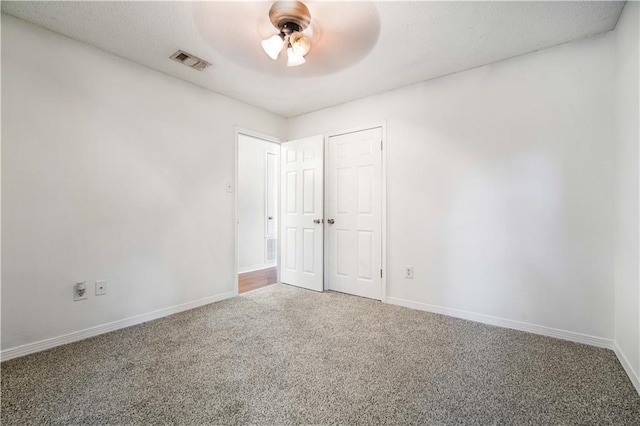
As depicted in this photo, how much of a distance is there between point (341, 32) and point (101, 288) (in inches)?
110

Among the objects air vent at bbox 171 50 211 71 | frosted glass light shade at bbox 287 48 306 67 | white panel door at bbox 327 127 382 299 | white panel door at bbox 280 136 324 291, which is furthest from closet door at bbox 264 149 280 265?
frosted glass light shade at bbox 287 48 306 67

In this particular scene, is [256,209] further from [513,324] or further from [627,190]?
[627,190]

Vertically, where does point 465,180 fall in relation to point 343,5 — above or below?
below

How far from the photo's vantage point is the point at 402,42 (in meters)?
2.23

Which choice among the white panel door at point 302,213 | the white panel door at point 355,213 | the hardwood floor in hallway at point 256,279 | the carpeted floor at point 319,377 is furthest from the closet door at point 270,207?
the carpeted floor at point 319,377

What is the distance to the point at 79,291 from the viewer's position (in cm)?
224

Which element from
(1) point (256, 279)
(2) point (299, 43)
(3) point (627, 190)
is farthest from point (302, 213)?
(3) point (627, 190)

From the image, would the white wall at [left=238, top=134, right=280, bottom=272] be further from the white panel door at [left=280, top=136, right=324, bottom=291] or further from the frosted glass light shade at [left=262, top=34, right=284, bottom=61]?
the frosted glass light shade at [left=262, top=34, right=284, bottom=61]

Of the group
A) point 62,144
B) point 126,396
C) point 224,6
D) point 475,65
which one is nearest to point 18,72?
point 62,144

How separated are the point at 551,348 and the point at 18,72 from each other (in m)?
4.29

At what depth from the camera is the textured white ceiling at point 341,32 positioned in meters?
1.87

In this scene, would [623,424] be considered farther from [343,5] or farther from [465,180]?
[343,5]

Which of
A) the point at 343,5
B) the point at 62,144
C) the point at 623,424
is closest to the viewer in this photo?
the point at 623,424

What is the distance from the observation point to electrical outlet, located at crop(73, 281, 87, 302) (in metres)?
2.22
